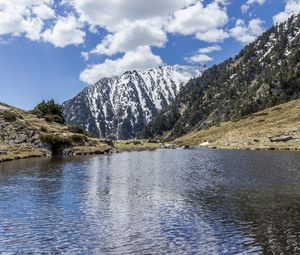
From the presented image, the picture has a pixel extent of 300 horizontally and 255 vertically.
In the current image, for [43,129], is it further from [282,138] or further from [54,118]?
[282,138]

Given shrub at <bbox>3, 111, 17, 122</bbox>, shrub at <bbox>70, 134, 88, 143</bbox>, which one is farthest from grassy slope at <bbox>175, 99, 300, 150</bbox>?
shrub at <bbox>3, 111, 17, 122</bbox>

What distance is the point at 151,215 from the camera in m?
35.0

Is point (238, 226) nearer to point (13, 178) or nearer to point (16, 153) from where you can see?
point (13, 178)

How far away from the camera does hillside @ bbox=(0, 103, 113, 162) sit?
123 meters

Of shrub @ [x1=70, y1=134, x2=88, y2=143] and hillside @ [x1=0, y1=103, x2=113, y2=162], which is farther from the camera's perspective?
shrub @ [x1=70, y1=134, x2=88, y2=143]

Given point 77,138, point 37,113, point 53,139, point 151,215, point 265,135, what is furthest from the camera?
point 265,135

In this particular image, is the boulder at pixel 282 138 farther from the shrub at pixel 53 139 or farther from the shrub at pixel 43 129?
the shrub at pixel 43 129

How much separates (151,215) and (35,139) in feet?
332

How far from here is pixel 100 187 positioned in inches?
Answer: 2077

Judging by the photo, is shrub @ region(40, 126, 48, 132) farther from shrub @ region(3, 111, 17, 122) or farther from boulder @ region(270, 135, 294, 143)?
boulder @ region(270, 135, 294, 143)

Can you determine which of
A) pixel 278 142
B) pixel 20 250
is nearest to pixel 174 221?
pixel 20 250

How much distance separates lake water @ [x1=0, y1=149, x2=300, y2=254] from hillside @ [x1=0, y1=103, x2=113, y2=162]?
6364 cm

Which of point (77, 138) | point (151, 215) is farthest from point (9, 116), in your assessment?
point (151, 215)

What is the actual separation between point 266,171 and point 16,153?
71754 millimetres
